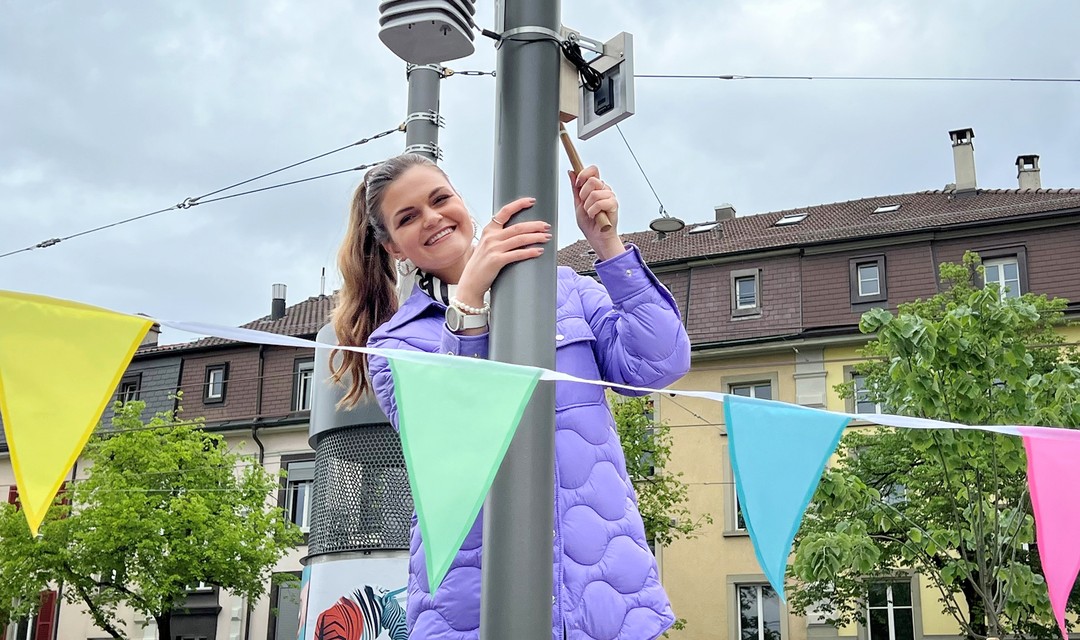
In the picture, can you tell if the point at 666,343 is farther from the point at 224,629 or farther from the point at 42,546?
the point at 224,629

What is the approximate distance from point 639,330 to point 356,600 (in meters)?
4.01

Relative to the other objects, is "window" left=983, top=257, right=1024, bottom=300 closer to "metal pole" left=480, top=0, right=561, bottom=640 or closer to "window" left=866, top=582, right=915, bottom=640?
"window" left=866, top=582, right=915, bottom=640

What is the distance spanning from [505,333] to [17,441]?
1.10m

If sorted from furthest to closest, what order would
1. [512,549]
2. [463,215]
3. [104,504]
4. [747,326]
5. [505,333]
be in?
1. [747,326]
2. [104,504]
3. [463,215]
4. [505,333]
5. [512,549]

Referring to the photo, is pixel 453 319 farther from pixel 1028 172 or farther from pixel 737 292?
pixel 1028 172

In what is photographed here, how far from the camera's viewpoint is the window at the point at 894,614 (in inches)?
1039

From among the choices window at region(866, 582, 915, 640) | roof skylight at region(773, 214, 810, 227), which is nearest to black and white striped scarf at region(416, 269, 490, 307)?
window at region(866, 582, 915, 640)

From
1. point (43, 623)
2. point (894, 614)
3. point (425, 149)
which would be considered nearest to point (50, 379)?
point (425, 149)

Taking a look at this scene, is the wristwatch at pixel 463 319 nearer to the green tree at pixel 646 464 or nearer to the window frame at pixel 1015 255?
the green tree at pixel 646 464

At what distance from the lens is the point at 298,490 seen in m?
34.6

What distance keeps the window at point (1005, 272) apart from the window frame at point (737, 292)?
18.3ft

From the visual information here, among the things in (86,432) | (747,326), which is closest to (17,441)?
(86,432)

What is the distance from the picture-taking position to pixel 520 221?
2.53m

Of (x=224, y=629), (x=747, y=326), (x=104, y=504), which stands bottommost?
(x=224, y=629)
